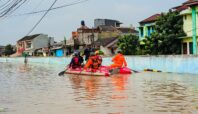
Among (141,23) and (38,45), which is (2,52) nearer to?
(38,45)

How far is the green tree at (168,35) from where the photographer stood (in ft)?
133

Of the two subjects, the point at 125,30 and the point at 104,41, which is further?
the point at 125,30

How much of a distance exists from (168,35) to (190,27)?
201 centimetres

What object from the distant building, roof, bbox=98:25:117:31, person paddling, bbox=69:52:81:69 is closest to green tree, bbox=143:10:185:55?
person paddling, bbox=69:52:81:69

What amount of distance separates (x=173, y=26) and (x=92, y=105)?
2926cm

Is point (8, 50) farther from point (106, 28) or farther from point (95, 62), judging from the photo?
point (95, 62)

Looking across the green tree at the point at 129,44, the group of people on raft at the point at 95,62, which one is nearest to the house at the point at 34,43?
the green tree at the point at 129,44

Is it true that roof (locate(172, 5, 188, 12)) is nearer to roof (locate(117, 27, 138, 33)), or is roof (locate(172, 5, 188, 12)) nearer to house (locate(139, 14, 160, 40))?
house (locate(139, 14, 160, 40))

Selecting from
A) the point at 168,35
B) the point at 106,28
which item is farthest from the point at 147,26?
the point at 106,28

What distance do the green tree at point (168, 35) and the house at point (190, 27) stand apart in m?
0.50

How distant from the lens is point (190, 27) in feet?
131

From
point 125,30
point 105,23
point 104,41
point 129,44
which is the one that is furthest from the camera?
point 105,23

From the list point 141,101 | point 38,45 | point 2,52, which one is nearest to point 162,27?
point 141,101

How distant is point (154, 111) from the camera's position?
1161 cm
